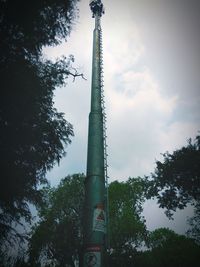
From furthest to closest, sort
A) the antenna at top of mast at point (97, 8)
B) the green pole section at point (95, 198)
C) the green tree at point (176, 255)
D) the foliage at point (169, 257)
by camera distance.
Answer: the green tree at point (176, 255), the foliage at point (169, 257), the antenna at top of mast at point (97, 8), the green pole section at point (95, 198)

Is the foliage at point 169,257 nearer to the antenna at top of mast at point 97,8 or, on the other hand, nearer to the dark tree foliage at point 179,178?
the dark tree foliage at point 179,178

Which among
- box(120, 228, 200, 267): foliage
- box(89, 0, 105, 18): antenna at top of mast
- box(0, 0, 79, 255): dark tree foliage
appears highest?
box(89, 0, 105, 18): antenna at top of mast

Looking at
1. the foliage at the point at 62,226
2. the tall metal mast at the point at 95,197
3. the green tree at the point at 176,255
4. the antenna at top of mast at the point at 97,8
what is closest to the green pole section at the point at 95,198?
the tall metal mast at the point at 95,197

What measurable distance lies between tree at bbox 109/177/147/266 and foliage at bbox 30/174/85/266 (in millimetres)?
4531

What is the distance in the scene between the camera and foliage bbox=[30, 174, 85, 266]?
29.2 m

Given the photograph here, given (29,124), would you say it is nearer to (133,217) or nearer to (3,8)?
(3,8)

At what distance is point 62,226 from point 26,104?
879 inches

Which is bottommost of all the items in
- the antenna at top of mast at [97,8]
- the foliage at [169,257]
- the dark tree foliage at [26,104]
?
the foliage at [169,257]

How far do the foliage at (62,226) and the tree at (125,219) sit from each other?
178 inches

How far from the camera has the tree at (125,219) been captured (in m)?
31.0

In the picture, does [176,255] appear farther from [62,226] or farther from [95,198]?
[95,198]

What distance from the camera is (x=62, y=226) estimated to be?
30203 millimetres

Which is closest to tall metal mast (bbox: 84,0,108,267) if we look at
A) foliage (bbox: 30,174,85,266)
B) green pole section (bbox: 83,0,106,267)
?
green pole section (bbox: 83,0,106,267)

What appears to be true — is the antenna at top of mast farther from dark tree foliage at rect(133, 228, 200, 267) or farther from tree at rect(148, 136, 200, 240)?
dark tree foliage at rect(133, 228, 200, 267)
